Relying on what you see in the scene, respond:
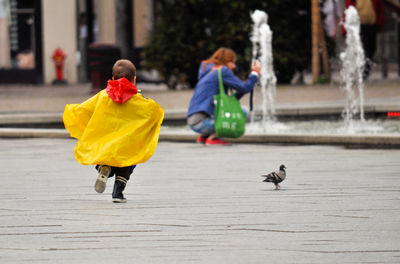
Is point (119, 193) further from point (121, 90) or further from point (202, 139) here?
point (202, 139)

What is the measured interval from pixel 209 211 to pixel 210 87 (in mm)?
5460

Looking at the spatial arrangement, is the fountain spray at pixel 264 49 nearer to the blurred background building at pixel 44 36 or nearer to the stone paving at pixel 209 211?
the stone paving at pixel 209 211

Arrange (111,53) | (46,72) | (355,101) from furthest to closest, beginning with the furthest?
(46,72) < (111,53) < (355,101)

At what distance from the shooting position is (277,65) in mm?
22375

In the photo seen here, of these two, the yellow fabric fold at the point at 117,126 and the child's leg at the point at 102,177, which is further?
the yellow fabric fold at the point at 117,126

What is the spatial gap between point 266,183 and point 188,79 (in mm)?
13441

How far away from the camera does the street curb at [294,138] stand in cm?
1202

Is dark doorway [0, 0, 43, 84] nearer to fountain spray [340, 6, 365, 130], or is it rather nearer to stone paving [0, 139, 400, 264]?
fountain spray [340, 6, 365, 130]

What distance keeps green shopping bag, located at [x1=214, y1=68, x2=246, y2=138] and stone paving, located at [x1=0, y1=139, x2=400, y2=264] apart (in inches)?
38.2

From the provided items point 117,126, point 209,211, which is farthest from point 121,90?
point 209,211

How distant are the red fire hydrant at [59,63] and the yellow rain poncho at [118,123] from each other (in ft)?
68.1

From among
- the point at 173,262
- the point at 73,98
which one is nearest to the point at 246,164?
the point at 173,262

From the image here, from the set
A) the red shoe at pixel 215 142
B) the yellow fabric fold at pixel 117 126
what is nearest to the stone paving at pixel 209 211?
the yellow fabric fold at pixel 117 126

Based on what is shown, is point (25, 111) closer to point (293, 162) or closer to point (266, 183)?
point (293, 162)
